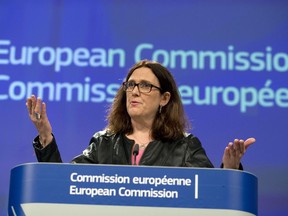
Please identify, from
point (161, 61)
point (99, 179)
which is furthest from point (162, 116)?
point (161, 61)

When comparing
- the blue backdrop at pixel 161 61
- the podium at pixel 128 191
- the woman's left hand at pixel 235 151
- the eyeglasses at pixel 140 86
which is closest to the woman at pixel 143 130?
the eyeglasses at pixel 140 86

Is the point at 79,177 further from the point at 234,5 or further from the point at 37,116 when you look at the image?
the point at 234,5

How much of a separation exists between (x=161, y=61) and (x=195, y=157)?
4.88 ft

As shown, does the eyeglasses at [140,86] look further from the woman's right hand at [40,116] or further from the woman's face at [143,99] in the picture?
the woman's right hand at [40,116]

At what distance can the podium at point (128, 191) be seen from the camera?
1771 millimetres

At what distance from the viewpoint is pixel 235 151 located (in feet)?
7.14

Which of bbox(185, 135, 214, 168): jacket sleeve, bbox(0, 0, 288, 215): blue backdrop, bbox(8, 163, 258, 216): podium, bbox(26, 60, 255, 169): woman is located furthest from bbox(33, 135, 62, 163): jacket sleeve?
bbox(0, 0, 288, 215): blue backdrop

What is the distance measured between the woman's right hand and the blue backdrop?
1388mm

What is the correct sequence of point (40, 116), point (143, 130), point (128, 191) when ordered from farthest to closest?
point (143, 130), point (40, 116), point (128, 191)

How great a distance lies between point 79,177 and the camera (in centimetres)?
181

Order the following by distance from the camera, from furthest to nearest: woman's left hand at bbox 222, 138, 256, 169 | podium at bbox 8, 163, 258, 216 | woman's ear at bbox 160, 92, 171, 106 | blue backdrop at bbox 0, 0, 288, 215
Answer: blue backdrop at bbox 0, 0, 288, 215 → woman's ear at bbox 160, 92, 171, 106 → woman's left hand at bbox 222, 138, 256, 169 → podium at bbox 8, 163, 258, 216

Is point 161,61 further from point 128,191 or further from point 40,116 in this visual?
point 128,191

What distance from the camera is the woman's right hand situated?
2.41m

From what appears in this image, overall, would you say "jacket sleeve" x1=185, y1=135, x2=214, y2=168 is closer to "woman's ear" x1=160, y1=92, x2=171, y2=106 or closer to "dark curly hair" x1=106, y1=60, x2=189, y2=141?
"dark curly hair" x1=106, y1=60, x2=189, y2=141
